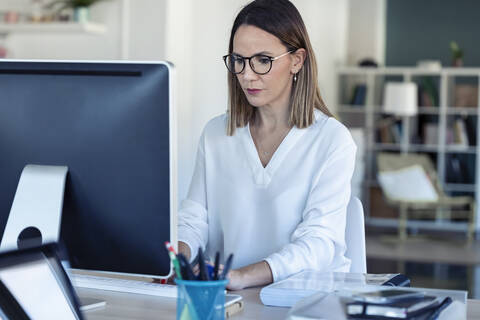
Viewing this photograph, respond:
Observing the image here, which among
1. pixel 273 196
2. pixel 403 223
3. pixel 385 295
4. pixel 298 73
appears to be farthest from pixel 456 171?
pixel 385 295

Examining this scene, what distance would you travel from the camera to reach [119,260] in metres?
1.42

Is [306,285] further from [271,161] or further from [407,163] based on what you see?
[407,163]

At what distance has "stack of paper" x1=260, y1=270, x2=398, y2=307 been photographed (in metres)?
1.54

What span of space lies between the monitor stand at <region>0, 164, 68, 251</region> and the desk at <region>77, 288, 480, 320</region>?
186 mm

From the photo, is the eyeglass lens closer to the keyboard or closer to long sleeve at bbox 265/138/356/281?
long sleeve at bbox 265/138/356/281

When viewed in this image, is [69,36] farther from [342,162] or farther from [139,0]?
[342,162]

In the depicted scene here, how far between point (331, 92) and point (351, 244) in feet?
23.0

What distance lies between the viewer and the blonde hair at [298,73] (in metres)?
2.04

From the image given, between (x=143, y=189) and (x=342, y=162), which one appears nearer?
(x=143, y=189)

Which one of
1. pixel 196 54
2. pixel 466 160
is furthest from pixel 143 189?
pixel 466 160

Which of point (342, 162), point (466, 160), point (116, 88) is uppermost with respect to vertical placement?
point (116, 88)

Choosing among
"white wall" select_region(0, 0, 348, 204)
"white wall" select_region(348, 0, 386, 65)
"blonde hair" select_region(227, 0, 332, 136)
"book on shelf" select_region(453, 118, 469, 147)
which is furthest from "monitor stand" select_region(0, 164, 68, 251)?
"white wall" select_region(348, 0, 386, 65)

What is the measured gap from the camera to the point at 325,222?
1930 mm

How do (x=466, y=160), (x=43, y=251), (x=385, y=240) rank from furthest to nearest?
(x=466, y=160), (x=385, y=240), (x=43, y=251)
